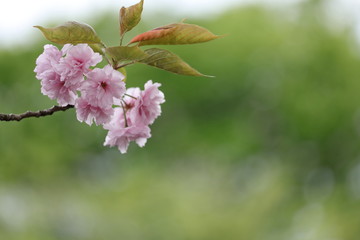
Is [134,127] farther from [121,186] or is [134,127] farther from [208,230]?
[121,186]

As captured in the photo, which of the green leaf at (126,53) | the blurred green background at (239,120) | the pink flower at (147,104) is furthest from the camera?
the blurred green background at (239,120)

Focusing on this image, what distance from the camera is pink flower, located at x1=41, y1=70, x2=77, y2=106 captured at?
1.58m

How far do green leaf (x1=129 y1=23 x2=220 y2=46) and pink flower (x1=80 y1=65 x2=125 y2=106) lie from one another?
11 cm

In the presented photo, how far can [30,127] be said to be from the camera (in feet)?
44.4

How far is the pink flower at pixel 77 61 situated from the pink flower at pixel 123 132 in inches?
10.3

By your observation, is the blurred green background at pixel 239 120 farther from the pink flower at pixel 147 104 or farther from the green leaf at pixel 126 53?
the green leaf at pixel 126 53

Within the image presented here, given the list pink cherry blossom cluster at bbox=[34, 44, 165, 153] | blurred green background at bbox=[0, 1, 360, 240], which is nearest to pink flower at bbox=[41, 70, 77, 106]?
pink cherry blossom cluster at bbox=[34, 44, 165, 153]

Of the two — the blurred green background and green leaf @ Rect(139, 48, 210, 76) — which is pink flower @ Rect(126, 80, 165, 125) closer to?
green leaf @ Rect(139, 48, 210, 76)

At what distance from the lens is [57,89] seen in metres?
1.59

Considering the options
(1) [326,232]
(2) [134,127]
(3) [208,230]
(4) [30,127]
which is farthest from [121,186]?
(2) [134,127]

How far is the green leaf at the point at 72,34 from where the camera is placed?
1.49m

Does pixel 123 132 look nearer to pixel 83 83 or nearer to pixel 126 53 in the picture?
pixel 83 83

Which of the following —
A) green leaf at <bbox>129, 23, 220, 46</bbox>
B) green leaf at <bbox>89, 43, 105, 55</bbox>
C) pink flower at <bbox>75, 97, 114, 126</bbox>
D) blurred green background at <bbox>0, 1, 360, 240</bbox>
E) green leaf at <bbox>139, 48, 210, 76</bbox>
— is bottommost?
pink flower at <bbox>75, 97, 114, 126</bbox>

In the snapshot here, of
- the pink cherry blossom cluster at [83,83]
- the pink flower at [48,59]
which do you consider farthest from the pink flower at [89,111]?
the pink flower at [48,59]
